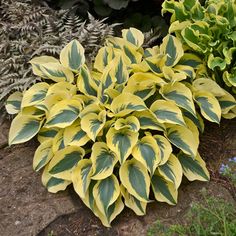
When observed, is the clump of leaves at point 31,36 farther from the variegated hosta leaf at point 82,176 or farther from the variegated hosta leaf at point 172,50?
the variegated hosta leaf at point 82,176

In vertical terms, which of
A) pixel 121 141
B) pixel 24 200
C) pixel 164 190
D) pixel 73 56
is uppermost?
pixel 73 56

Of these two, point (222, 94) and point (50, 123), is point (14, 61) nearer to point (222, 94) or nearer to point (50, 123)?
point (50, 123)

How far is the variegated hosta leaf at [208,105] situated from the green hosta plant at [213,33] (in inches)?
5.9

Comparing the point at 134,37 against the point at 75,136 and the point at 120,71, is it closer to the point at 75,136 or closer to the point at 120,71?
the point at 120,71

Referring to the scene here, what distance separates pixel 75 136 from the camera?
2.66 meters

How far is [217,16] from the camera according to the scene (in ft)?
9.57

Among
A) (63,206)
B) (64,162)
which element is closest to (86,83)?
(64,162)

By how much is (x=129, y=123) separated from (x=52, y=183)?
49cm

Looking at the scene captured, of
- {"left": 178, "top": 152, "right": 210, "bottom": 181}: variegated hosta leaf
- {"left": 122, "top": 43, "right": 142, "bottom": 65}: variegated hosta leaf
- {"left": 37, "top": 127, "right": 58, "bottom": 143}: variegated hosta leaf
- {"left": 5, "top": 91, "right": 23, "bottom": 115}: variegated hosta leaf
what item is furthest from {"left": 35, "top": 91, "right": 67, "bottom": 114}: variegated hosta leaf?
{"left": 178, "top": 152, "right": 210, "bottom": 181}: variegated hosta leaf

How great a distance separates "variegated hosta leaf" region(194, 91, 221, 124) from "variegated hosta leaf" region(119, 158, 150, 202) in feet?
1.55

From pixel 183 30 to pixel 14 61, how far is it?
99 centimetres

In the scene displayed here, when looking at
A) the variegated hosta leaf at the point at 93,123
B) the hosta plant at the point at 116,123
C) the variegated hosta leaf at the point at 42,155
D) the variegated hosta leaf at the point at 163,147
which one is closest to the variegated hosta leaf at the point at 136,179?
the hosta plant at the point at 116,123

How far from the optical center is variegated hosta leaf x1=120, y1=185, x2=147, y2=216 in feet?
8.39

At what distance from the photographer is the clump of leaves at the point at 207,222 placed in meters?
2.19
